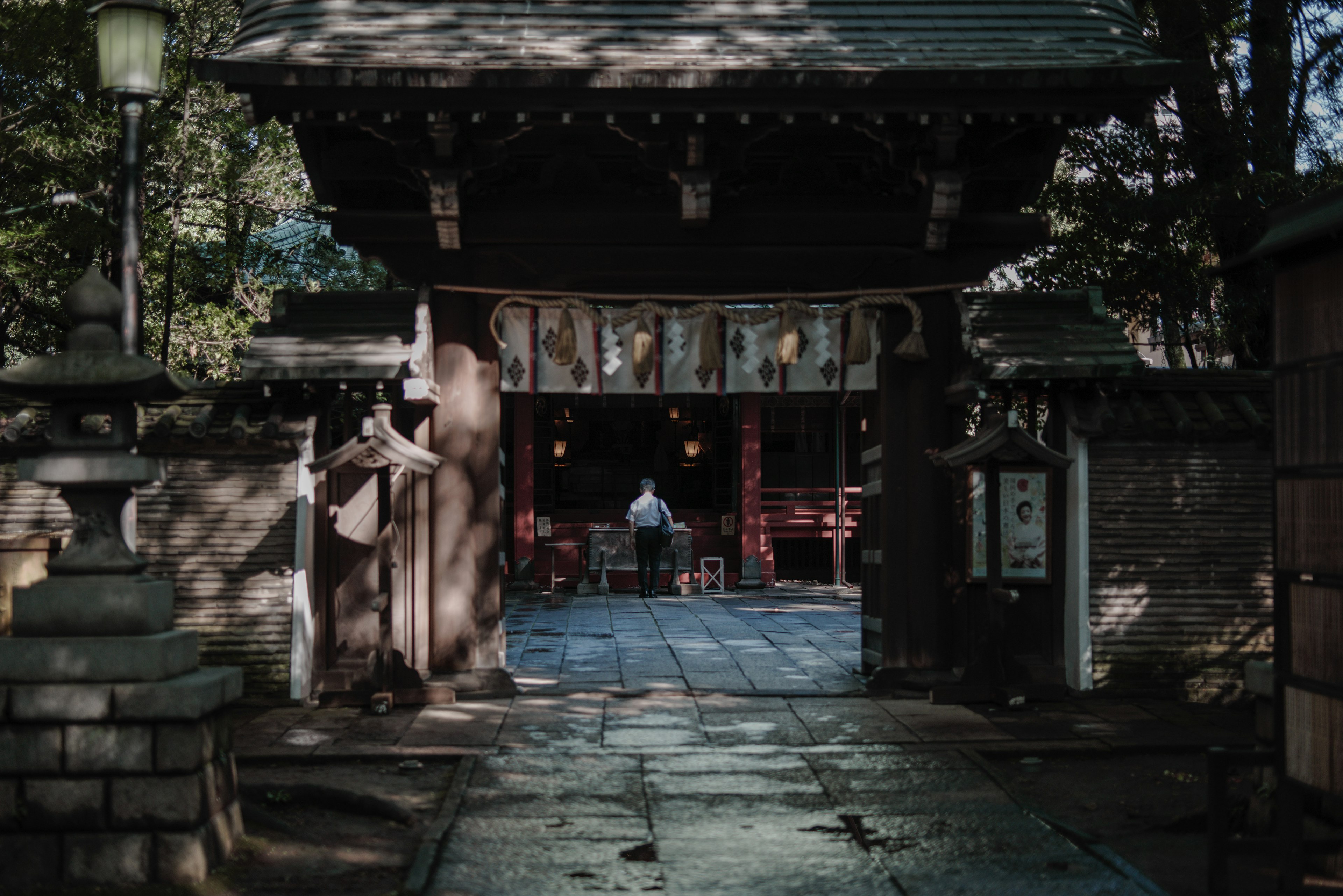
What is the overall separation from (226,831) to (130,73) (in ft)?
16.8

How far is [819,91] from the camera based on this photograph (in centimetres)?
864

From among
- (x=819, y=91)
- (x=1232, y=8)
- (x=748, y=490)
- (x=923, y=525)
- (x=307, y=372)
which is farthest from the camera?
(x=748, y=490)

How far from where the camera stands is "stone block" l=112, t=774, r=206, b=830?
17.8ft

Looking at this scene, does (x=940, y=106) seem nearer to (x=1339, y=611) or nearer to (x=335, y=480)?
(x=1339, y=611)

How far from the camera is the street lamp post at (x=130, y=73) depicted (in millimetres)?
7867

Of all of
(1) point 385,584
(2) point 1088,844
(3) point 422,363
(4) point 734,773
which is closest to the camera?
(2) point 1088,844

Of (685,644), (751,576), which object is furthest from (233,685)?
(751,576)

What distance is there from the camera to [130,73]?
798cm

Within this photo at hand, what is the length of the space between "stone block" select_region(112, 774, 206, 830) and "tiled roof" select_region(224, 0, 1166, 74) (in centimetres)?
533

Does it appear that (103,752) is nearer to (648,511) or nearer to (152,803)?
(152,803)

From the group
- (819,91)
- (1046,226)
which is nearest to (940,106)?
(819,91)

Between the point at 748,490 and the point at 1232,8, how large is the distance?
36.8 ft

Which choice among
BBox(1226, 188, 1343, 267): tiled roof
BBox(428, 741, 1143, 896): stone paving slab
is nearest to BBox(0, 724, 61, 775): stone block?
BBox(428, 741, 1143, 896): stone paving slab

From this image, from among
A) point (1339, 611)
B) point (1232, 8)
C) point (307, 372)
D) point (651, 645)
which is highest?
point (1232, 8)
